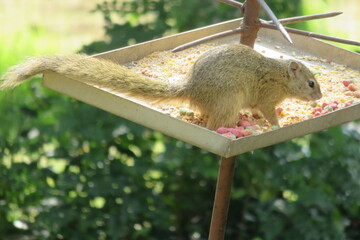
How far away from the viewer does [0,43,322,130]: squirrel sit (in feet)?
5.97

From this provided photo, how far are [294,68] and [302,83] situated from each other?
0.18 ft

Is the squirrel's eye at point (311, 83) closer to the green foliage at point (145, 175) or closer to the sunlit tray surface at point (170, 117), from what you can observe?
the sunlit tray surface at point (170, 117)

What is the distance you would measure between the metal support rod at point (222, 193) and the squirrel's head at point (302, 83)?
0.95 ft

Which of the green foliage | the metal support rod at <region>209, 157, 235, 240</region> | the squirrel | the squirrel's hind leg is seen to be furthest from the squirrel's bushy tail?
the green foliage

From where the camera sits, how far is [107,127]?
3135mm

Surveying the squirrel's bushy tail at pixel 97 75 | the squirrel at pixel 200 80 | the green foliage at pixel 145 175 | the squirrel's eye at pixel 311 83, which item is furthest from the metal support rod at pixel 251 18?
the green foliage at pixel 145 175

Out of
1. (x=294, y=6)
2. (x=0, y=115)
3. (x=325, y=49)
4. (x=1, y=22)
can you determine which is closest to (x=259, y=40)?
(x=325, y=49)

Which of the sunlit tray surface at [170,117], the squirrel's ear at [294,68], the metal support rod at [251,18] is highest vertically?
the metal support rod at [251,18]

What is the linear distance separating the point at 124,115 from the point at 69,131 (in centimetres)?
144

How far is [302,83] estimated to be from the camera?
80.3 inches

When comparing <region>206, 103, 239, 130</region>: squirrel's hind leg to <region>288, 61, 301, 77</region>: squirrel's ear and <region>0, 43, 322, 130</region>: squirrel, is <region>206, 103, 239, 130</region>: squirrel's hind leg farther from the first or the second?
<region>288, 61, 301, 77</region>: squirrel's ear

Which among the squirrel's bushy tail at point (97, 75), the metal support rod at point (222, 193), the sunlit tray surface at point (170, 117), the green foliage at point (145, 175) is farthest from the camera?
the green foliage at point (145, 175)

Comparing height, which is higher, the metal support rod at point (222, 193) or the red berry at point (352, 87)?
the red berry at point (352, 87)

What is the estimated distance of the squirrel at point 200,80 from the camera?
5.97 feet
